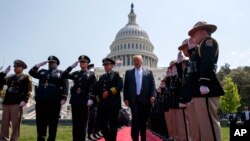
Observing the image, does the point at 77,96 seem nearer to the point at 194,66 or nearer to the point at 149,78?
the point at 149,78

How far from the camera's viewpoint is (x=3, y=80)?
8.65 metres

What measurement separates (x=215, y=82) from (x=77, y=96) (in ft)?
12.2

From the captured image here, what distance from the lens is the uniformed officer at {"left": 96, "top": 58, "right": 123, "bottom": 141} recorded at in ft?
24.2

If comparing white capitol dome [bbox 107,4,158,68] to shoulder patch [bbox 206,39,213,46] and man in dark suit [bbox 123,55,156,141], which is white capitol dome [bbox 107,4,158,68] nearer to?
man in dark suit [bbox 123,55,156,141]

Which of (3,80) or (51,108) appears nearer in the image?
(51,108)

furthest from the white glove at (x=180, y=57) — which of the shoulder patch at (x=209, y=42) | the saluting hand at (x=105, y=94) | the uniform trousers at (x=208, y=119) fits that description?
the uniform trousers at (x=208, y=119)

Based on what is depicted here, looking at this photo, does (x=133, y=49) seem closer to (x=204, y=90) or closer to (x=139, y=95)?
(x=139, y=95)

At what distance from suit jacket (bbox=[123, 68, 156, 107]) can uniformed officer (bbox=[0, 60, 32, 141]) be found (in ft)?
8.54

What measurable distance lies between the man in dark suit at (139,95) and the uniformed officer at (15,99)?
8.66 ft

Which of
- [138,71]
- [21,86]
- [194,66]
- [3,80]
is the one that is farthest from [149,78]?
[3,80]

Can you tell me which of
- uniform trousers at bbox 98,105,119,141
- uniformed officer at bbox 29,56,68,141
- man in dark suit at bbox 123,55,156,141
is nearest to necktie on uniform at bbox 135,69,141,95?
man in dark suit at bbox 123,55,156,141

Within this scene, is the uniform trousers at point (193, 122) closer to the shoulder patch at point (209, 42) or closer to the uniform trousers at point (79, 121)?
the shoulder patch at point (209, 42)

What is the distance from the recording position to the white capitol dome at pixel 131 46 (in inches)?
3866

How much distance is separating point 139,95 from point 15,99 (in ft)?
10.4
